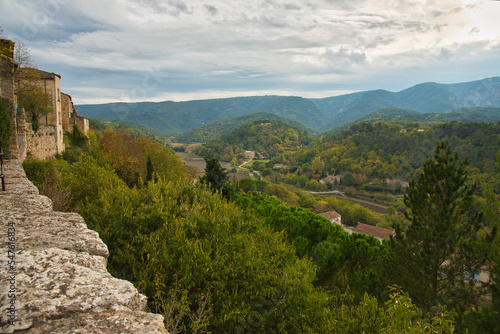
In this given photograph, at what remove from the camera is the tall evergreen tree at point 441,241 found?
34.9 ft

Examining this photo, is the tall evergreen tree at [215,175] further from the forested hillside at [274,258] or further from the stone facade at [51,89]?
the stone facade at [51,89]

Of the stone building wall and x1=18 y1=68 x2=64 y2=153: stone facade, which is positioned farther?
x1=18 y1=68 x2=64 y2=153: stone facade

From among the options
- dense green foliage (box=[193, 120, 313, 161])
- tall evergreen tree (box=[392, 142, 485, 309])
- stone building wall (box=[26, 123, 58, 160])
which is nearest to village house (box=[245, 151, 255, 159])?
dense green foliage (box=[193, 120, 313, 161])

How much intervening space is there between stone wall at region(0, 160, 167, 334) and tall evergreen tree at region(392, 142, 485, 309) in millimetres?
11783

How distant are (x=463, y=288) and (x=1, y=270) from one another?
43.3ft

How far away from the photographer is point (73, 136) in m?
23.8

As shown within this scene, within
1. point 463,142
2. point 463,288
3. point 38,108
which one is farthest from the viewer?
point 463,142

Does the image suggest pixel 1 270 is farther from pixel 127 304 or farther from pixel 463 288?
pixel 463 288

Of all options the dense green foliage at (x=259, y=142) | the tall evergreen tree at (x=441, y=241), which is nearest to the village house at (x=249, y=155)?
the dense green foliage at (x=259, y=142)

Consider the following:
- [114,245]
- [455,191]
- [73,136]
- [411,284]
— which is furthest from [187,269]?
[73,136]

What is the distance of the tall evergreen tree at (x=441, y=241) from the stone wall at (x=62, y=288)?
1178 centimetres

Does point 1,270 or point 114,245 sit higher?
point 1,270

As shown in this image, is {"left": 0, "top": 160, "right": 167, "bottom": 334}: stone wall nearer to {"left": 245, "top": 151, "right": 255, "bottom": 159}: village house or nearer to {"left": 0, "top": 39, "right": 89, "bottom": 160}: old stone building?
{"left": 0, "top": 39, "right": 89, "bottom": 160}: old stone building

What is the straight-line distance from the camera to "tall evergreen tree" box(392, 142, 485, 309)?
419 inches
